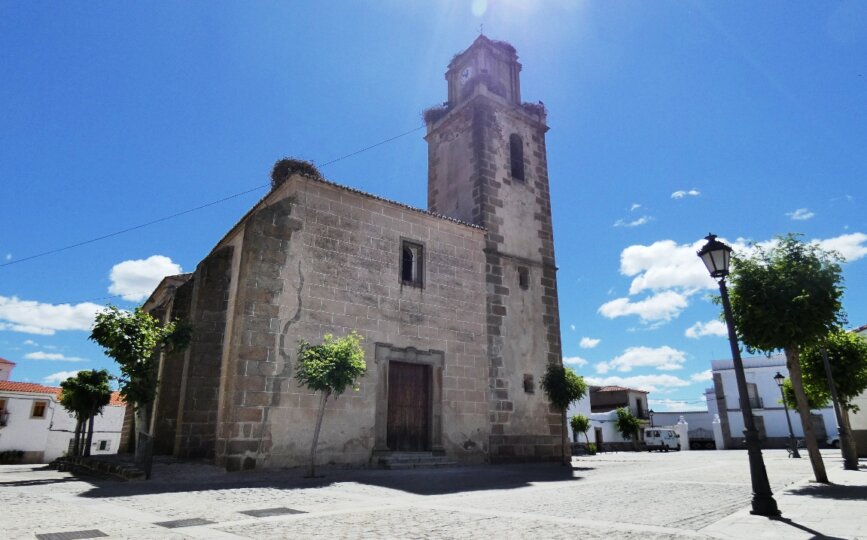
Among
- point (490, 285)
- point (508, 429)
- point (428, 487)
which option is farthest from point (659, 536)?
point (490, 285)

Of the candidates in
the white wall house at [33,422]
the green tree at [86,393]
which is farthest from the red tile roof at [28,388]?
the green tree at [86,393]

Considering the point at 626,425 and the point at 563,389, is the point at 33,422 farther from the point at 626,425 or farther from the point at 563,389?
the point at 626,425

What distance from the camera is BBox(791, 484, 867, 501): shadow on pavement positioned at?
7916 millimetres

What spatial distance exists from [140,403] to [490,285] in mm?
10362

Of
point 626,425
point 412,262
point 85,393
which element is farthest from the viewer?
point 626,425

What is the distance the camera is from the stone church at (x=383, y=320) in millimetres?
12125

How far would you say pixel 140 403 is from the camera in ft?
41.1

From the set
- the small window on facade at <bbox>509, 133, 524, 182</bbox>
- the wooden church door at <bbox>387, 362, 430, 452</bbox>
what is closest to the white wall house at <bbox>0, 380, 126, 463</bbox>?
the wooden church door at <bbox>387, 362, 430, 452</bbox>

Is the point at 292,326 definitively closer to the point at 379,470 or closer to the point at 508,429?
the point at 379,470

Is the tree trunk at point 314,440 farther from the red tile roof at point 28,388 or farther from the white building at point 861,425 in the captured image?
the red tile roof at point 28,388

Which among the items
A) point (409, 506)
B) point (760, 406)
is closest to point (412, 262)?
point (409, 506)

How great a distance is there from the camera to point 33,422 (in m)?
35.0

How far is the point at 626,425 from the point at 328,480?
39.7 metres

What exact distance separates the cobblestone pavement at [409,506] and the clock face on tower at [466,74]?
616 inches
